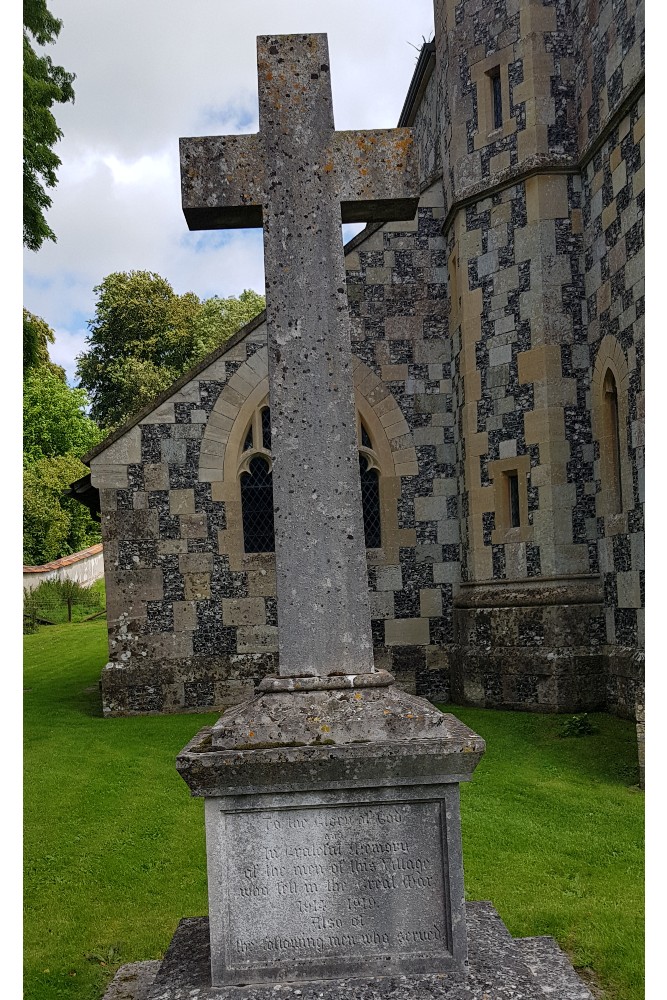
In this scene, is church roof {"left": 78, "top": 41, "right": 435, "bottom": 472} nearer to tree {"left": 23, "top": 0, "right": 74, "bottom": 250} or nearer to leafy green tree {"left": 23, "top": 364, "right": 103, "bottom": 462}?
tree {"left": 23, "top": 0, "right": 74, "bottom": 250}

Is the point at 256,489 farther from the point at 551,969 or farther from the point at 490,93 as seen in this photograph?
the point at 551,969

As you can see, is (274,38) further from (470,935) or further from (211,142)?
(470,935)

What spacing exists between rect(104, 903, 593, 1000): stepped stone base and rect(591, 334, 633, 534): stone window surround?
6.10 m

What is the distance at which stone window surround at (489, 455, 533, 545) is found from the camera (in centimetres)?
1011

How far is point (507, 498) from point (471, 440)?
0.90m

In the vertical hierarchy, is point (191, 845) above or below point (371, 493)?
below

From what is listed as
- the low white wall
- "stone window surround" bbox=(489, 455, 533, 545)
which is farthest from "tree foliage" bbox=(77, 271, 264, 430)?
"stone window surround" bbox=(489, 455, 533, 545)

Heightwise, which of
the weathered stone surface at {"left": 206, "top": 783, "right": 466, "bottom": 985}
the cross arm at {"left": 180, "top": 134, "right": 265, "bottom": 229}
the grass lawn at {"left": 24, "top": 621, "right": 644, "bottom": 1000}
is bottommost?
the grass lawn at {"left": 24, "top": 621, "right": 644, "bottom": 1000}

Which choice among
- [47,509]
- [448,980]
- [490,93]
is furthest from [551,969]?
[47,509]

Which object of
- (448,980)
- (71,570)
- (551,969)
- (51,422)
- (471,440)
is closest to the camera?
(448,980)

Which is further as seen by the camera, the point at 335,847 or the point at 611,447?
the point at 611,447

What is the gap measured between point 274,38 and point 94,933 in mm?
5061

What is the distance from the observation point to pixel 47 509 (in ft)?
106

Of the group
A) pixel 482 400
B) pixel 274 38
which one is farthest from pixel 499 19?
pixel 274 38
